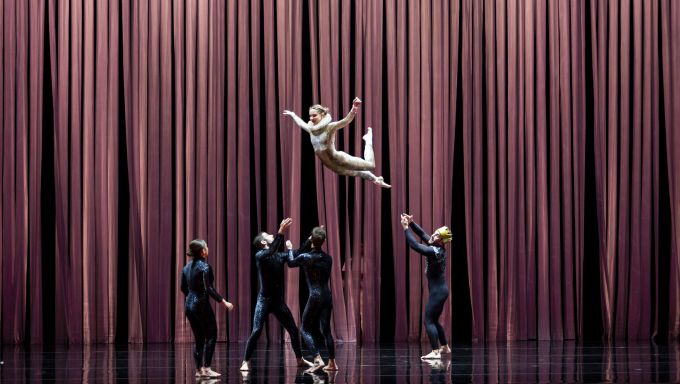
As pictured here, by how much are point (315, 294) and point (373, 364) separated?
1.10 m

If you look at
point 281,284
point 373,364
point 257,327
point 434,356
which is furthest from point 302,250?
point 434,356

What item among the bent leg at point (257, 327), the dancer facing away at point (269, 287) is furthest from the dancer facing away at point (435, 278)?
the bent leg at point (257, 327)

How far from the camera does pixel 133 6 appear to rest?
1292 cm

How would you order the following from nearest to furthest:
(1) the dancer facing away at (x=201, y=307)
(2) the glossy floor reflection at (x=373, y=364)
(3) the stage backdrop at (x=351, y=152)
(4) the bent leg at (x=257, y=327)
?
(2) the glossy floor reflection at (x=373, y=364)
(1) the dancer facing away at (x=201, y=307)
(4) the bent leg at (x=257, y=327)
(3) the stage backdrop at (x=351, y=152)

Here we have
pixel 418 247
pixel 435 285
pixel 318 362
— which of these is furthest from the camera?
pixel 435 285

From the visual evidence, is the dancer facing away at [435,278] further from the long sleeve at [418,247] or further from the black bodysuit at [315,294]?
the black bodysuit at [315,294]

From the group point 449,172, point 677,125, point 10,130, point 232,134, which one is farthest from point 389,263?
point 10,130

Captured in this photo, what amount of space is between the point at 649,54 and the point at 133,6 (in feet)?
20.3

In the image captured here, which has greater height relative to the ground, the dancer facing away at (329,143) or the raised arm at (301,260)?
the dancer facing away at (329,143)

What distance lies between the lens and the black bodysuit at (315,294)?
8.62 meters

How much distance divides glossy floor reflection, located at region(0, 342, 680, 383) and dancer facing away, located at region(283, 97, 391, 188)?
5.46ft

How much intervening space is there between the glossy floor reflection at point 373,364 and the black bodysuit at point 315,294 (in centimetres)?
33

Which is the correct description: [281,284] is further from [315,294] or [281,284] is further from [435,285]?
[435,285]

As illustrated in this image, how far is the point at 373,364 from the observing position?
9.38 m
